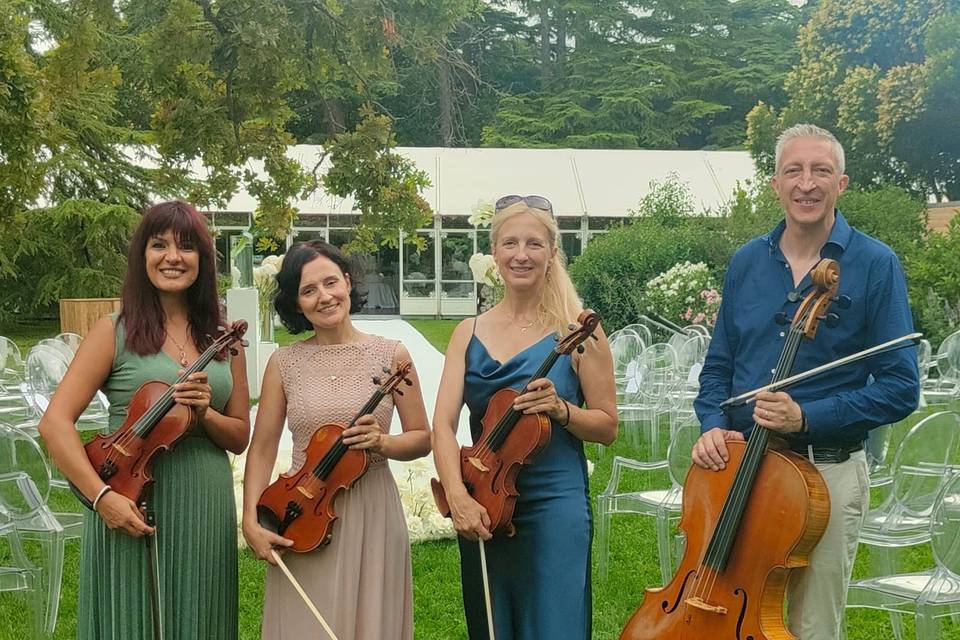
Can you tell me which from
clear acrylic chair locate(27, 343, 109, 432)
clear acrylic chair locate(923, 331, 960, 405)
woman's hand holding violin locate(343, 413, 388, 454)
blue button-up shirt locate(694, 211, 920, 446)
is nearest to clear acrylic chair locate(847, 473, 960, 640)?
blue button-up shirt locate(694, 211, 920, 446)

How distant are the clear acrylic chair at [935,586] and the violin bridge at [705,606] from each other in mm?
1210

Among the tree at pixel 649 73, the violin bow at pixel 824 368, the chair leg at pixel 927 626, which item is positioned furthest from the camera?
the tree at pixel 649 73

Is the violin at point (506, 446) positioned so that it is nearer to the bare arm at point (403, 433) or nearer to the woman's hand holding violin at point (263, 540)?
the bare arm at point (403, 433)

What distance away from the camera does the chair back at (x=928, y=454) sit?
4.21 m

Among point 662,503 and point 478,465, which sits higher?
point 478,465

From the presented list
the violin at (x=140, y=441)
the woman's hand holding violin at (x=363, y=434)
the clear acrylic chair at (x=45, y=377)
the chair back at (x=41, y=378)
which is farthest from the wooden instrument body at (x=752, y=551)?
the chair back at (x=41, y=378)

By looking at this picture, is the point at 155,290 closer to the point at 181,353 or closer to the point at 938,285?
the point at 181,353

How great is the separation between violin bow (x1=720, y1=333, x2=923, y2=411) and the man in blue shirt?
3 centimetres

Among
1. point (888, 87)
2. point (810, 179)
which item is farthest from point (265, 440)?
point (888, 87)

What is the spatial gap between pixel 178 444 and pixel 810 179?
187 cm

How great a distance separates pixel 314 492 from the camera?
273cm

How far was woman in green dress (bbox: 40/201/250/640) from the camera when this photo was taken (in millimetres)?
2779

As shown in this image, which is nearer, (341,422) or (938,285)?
(341,422)

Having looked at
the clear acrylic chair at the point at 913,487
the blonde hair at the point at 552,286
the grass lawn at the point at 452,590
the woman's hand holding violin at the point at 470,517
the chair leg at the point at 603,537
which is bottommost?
the grass lawn at the point at 452,590
